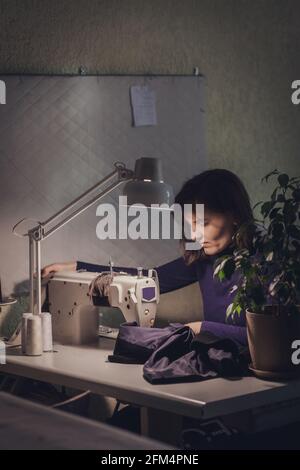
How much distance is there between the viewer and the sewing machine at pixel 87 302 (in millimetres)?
2332

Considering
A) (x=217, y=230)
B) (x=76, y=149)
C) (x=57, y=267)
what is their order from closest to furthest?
(x=217, y=230)
(x=57, y=267)
(x=76, y=149)

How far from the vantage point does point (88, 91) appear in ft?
9.36

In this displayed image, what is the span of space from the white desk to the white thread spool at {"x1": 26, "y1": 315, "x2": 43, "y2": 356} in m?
1.34

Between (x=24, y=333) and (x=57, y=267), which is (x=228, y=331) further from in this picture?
(x=57, y=267)

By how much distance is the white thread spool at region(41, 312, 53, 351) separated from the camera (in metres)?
2.36

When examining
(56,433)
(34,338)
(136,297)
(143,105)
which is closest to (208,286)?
(136,297)

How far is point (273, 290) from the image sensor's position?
6.40ft

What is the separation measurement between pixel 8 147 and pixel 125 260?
2.03ft

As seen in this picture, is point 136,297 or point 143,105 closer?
point 136,297

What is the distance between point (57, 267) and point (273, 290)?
99 cm

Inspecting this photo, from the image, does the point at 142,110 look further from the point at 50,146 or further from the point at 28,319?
the point at 28,319

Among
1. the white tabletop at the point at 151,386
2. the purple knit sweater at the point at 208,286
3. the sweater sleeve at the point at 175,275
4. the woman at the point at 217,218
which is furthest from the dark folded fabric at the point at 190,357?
the sweater sleeve at the point at 175,275

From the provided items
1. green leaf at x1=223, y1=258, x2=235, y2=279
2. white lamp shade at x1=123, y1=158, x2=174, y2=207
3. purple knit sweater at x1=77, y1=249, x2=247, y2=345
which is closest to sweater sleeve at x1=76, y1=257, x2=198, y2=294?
purple knit sweater at x1=77, y1=249, x2=247, y2=345

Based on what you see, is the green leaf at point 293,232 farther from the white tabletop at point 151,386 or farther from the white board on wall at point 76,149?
the white board on wall at point 76,149
